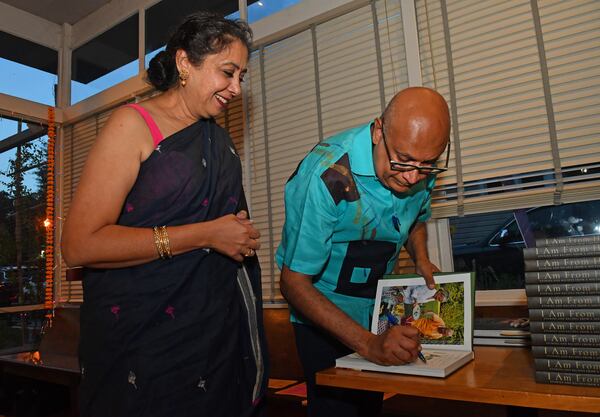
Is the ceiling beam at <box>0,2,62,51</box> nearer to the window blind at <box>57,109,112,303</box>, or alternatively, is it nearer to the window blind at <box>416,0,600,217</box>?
the window blind at <box>57,109,112,303</box>

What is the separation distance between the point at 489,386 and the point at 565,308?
23cm

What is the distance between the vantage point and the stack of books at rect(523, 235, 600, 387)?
3.08ft

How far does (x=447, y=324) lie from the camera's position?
1293mm

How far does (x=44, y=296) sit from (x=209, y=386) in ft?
12.5

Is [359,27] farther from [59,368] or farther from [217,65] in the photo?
[59,368]

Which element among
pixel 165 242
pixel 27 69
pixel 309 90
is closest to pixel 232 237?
pixel 165 242

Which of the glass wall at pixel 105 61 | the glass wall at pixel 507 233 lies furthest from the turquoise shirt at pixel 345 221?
the glass wall at pixel 105 61

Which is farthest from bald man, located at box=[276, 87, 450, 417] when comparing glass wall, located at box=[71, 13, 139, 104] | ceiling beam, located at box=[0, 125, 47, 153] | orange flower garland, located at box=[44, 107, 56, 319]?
ceiling beam, located at box=[0, 125, 47, 153]

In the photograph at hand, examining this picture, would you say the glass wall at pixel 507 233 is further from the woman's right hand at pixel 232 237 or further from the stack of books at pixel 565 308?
the woman's right hand at pixel 232 237

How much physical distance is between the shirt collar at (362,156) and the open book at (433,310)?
0.34 meters

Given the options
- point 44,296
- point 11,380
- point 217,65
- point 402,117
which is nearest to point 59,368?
point 11,380

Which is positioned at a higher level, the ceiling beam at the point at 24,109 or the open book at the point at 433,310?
the ceiling beam at the point at 24,109

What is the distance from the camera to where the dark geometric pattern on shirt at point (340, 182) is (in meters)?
1.29

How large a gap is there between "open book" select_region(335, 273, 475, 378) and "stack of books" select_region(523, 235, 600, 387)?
0.79ft
